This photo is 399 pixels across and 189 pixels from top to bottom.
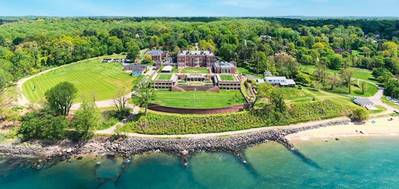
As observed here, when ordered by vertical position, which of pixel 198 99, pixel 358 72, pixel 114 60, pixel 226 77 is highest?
pixel 114 60

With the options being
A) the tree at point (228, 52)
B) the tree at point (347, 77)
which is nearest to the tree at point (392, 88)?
the tree at point (347, 77)

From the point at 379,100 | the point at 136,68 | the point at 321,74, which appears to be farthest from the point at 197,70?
the point at 379,100

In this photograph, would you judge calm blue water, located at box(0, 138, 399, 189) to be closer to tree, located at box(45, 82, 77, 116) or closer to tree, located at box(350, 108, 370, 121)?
tree, located at box(350, 108, 370, 121)

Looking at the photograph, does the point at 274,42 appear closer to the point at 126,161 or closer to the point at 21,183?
the point at 126,161

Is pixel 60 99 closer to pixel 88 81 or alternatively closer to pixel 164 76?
pixel 88 81

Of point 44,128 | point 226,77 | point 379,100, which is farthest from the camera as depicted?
point 226,77

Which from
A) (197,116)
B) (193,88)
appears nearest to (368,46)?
(193,88)

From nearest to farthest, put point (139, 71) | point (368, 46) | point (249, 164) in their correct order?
point (249, 164)
point (139, 71)
point (368, 46)
